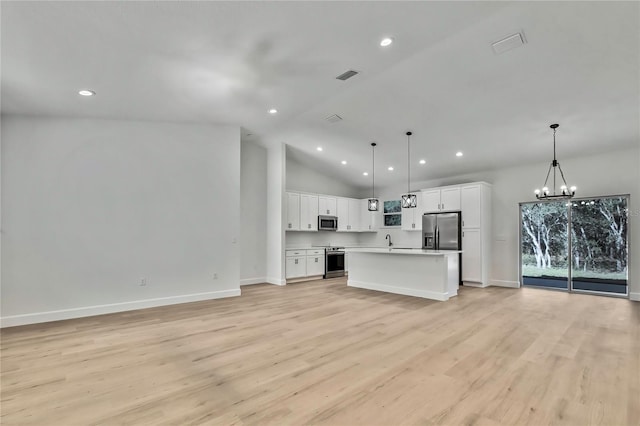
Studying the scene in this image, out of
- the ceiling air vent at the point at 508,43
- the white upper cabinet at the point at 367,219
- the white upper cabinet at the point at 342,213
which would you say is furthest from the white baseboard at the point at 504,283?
the ceiling air vent at the point at 508,43

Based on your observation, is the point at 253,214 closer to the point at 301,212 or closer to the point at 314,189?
the point at 301,212

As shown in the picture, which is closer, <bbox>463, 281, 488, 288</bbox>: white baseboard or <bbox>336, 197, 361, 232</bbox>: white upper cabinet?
<bbox>463, 281, 488, 288</bbox>: white baseboard

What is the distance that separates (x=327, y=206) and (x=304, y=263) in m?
1.82

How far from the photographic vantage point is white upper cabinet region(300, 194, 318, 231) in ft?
27.7

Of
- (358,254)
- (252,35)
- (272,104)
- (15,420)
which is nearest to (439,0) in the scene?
(252,35)

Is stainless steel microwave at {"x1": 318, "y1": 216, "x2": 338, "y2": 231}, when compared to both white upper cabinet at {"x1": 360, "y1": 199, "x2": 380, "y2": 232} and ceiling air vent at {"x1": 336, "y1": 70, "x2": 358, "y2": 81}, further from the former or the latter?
ceiling air vent at {"x1": 336, "y1": 70, "x2": 358, "y2": 81}

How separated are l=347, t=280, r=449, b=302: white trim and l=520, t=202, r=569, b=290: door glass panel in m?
2.77

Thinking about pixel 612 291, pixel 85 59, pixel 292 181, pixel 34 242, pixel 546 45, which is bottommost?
pixel 612 291

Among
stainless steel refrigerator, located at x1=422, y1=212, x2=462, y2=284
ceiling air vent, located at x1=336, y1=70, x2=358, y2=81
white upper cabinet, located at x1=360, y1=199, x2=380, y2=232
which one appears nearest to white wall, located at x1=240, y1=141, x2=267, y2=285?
white upper cabinet, located at x1=360, y1=199, x2=380, y2=232

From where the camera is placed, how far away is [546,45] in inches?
137

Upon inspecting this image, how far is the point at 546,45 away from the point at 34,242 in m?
6.96

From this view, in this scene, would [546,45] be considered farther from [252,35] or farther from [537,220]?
[537,220]

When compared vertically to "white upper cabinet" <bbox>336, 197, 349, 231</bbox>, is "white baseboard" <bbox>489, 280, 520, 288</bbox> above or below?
below

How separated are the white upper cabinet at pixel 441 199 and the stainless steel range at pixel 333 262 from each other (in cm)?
259
